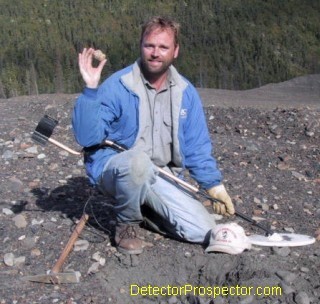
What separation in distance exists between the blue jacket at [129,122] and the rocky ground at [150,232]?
2.09 ft

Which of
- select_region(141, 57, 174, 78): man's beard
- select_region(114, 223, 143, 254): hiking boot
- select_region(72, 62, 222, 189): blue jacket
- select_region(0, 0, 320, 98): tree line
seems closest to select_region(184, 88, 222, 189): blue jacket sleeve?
select_region(72, 62, 222, 189): blue jacket

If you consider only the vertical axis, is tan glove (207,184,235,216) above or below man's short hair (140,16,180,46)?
below

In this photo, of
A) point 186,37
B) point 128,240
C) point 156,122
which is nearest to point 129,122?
point 156,122

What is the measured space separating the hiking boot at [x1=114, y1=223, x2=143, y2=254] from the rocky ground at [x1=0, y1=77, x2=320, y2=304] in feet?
0.19

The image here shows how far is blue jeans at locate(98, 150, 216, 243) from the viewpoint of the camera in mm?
4879

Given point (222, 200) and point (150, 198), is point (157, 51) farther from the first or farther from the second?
point (222, 200)

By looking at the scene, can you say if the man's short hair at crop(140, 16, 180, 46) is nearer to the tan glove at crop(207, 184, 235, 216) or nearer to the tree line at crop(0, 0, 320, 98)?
the tan glove at crop(207, 184, 235, 216)

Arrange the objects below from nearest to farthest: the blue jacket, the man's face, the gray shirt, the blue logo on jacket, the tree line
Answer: the blue jacket
the man's face
the gray shirt
the blue logo on jacket
the tree line

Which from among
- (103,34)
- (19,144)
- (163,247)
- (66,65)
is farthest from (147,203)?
(103,34)

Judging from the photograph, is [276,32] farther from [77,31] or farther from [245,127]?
[245,127]

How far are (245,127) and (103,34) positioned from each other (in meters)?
65.8

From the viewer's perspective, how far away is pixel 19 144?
8086 millimetres

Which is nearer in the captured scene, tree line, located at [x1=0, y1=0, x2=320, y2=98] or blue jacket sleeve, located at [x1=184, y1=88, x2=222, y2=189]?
blue jacket sleeve, located at [x1=184, y1=88, x2=222, y2=189]

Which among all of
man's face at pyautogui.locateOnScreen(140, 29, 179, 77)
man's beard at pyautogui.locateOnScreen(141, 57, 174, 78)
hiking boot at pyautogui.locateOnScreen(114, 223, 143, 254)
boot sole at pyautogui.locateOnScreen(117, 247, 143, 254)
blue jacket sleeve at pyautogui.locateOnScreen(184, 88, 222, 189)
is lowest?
boot sole at pyautogui.locateOnScreen(117, 247, 143, 254)
